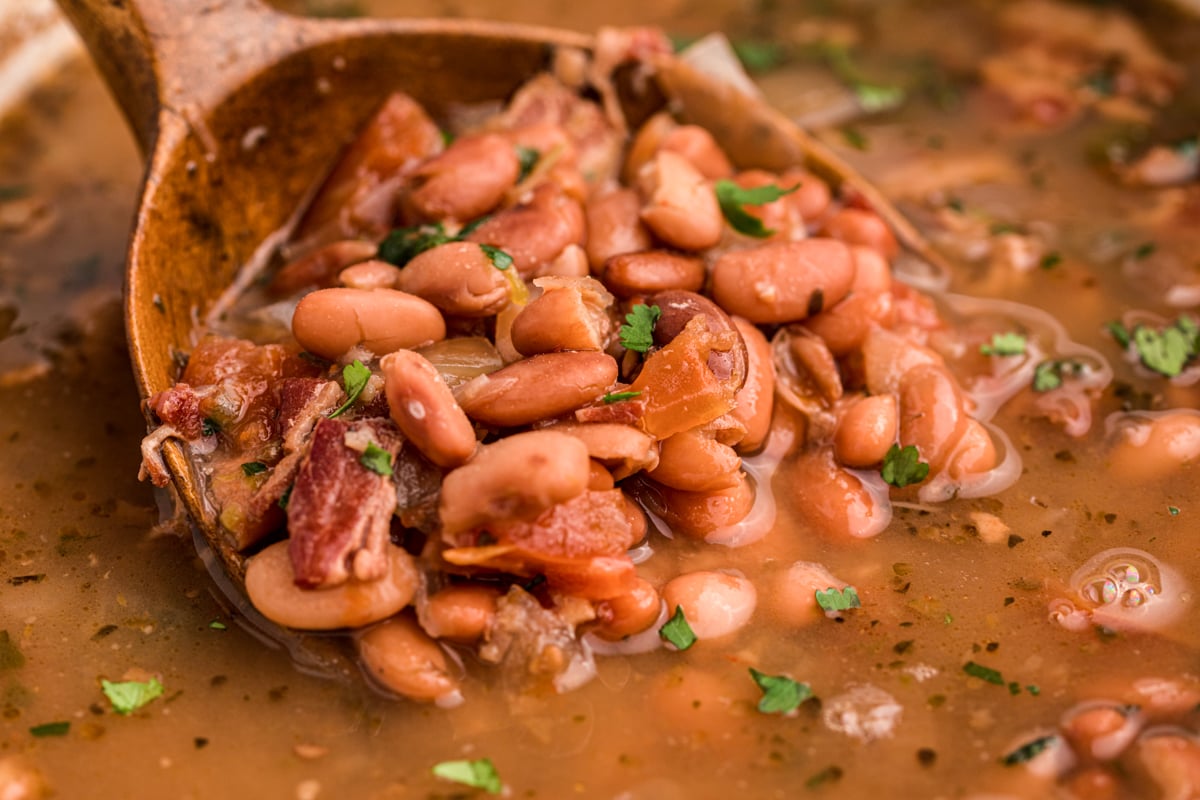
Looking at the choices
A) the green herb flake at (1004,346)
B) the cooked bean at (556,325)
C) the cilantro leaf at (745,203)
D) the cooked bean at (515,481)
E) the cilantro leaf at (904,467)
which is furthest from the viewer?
the green herb flake at (1004,346)

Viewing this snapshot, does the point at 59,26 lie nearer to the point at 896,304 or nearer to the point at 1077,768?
the point at 896,304

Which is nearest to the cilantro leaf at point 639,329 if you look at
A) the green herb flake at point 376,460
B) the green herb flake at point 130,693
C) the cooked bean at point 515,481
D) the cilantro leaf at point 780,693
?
the cooked bean at point 515,481

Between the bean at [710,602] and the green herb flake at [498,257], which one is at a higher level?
the green herb flake at [498,257]

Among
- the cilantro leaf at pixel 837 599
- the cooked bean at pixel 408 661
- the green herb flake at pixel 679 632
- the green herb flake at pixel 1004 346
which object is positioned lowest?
the green herb flake at pixel 1004 346

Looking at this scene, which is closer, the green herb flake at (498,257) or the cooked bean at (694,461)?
the cooked bean at (694,461)

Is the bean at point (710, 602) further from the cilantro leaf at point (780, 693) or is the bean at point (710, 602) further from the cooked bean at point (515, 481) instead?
the cooked bean at point (515, 481)

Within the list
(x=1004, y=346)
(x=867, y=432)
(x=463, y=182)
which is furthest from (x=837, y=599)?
(x=463, y=182)

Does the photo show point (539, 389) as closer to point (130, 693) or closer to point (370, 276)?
point (370, 276)
